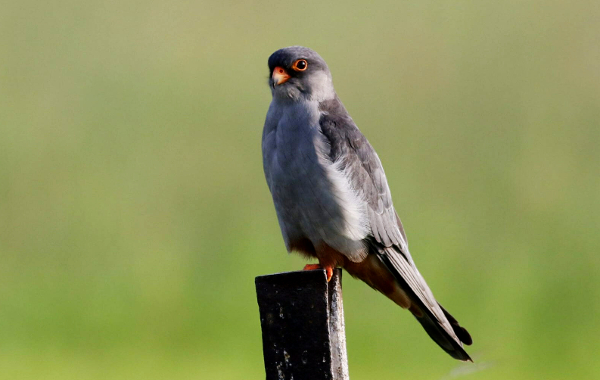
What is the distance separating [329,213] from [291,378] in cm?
137

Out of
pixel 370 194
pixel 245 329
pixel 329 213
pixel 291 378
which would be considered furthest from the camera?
pixel 245 329

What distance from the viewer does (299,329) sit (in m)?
2.57

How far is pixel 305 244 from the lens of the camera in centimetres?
407

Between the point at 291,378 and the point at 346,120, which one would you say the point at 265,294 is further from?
the point at 346,120

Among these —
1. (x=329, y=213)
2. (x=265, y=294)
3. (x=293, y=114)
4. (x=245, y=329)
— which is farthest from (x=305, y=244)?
(x=245, y=329)

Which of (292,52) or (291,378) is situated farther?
(292,52)

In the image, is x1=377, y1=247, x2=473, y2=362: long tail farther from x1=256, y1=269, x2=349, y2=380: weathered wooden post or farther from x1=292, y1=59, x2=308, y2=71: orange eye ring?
x1=256, y1=269, x2=349, y2=380: weathered wooden post

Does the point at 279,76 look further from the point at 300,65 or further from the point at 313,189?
the point at 313,189

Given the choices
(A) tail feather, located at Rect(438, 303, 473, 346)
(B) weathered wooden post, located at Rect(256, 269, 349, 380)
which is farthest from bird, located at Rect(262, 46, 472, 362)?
(B) weathered wooden post, located at Rect(256, 269, 349, 380)

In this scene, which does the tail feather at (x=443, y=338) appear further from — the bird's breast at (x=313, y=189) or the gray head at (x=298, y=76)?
the gray head at (x=298, y=76)

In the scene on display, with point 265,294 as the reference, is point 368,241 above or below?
above

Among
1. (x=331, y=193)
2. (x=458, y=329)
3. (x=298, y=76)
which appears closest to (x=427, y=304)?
(x=458, y=329)

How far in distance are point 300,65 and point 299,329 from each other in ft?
6.74

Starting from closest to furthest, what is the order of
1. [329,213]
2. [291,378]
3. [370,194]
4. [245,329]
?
1. [291,378]
2. [329,213]
3. [370,194]
4. [245,329]
